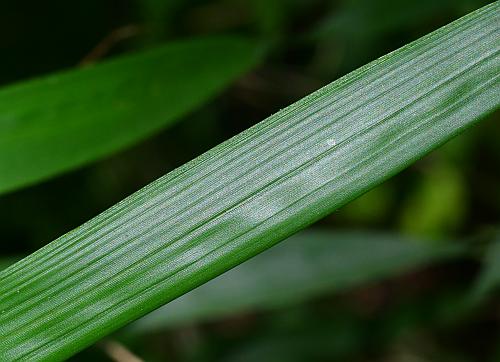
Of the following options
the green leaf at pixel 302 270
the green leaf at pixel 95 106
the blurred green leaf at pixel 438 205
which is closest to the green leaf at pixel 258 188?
the green leaf at pixel 95 106

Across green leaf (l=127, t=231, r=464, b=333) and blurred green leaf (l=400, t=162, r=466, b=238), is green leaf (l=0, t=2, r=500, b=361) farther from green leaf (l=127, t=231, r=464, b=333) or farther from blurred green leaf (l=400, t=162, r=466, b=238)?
blurred green leaf (l=400, t=162, r=466, b=238)

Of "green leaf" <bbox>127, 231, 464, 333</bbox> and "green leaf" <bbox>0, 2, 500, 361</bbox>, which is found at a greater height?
"green leaf" <bbox>127, 231, 464, 333</bbox>

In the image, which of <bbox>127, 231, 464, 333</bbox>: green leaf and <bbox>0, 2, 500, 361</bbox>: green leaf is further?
<bbox>127, 231, 464, 333</bbox>: green leaf

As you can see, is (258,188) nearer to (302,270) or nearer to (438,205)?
(302,270)

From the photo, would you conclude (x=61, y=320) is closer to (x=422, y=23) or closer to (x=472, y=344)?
(x=422, y=23)

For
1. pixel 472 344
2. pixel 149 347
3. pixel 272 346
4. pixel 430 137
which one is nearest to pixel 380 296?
pixel 472 344

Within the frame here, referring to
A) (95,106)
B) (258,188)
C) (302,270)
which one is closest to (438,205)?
(302,270)

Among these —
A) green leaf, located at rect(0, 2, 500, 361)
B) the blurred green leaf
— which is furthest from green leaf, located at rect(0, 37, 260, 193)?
the blurred green leaf
